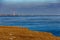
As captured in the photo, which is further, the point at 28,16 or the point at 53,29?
the point at 28,16

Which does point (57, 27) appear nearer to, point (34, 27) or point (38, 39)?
point (34, 27)

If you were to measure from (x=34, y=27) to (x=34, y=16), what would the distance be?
10.2 ft

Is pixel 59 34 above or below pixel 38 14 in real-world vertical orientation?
below

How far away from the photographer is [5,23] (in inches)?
792

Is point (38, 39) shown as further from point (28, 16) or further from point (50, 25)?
point (28, 16)

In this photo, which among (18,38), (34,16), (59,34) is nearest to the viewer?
(18,38)

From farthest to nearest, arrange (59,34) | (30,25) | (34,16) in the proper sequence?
(34,16)
(30,25)
(59,34)

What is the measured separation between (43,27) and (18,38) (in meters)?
7.27

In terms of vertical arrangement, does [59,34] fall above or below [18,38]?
below

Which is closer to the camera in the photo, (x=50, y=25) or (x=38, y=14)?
(x=50, y=25)

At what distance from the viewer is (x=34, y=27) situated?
1959 centimetres

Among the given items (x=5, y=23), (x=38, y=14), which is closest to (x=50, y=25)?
(x=38, y=14)

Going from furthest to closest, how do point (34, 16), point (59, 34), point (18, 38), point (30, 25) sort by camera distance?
point (34, 16) < point (30, 25) < point (59, 34) < point (18, 38)

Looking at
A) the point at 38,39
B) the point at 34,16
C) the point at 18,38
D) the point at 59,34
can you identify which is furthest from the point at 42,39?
the point at 34,16
